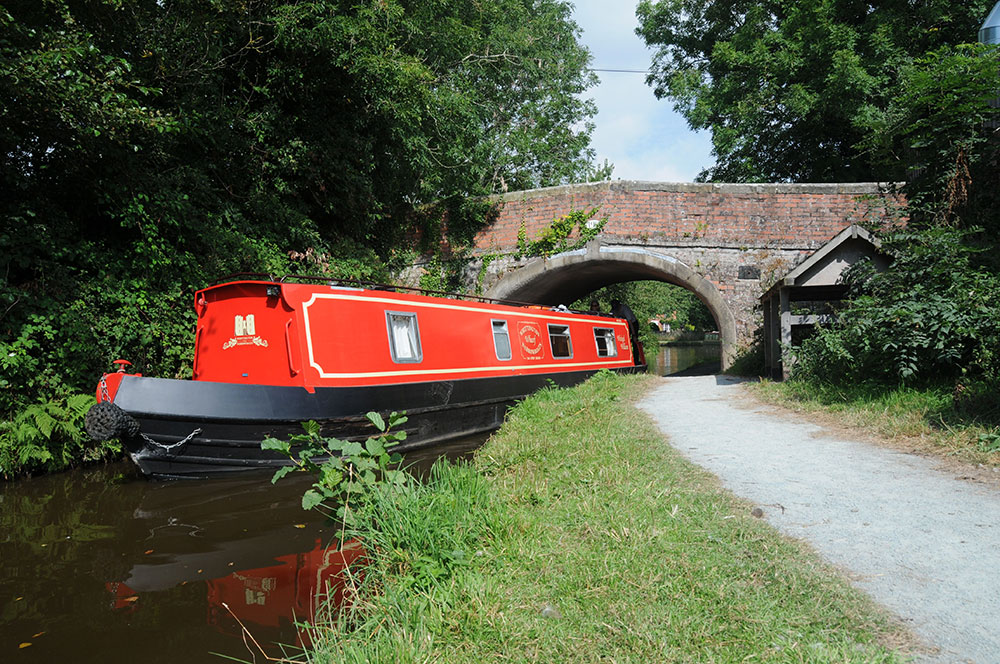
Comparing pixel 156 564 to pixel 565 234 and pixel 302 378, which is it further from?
pixel 565 234

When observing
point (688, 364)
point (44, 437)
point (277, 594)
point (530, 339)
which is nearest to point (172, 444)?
point (44, 437)

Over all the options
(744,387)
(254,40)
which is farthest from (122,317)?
(744,387)

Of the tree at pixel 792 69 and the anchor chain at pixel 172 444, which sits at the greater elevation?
the tree at pixel 792 69

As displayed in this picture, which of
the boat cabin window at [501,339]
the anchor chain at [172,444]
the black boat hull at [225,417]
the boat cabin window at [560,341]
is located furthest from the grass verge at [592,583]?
the boat cabin window at [560,341]

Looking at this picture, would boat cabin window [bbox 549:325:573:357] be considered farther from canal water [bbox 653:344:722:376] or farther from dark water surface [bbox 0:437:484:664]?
canal water [bbox 653:344:722:376]

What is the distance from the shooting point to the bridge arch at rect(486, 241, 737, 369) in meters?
12.0

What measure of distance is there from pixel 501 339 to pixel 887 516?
20.6 feet

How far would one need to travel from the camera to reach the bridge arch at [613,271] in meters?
12.0

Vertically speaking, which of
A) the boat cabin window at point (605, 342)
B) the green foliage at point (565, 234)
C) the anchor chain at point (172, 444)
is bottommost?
the anchor chain at point (172, 444)

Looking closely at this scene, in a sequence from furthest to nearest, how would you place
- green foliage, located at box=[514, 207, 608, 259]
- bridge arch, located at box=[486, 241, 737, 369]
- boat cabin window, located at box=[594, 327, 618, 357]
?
green foliage, located at box=[514, 207, 608, 259]
bridge arch, located at box=[486, 241, 737, 369]
boat cabin window, located at box=[594, 327, 618, 357]

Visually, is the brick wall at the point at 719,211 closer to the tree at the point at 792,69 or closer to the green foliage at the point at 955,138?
the tree at the point at 792,69

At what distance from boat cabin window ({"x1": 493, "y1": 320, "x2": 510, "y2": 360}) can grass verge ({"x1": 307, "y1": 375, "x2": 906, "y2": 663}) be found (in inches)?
198

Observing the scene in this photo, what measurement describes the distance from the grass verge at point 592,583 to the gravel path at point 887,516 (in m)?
0.17

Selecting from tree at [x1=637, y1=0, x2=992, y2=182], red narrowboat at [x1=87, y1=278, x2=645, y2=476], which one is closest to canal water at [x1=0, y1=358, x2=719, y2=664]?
red narrowboat at [x1=87, y1=278, x2=645, y2=476]
